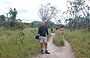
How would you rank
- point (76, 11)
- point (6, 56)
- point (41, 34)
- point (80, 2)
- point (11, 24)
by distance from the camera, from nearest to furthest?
point (6, 56) < point (41, 34) < point (11, 24) < point (80, 2) < point (76, 11)

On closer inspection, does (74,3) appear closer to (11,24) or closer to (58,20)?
(11,24)

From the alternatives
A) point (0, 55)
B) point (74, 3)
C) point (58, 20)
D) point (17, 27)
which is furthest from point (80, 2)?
point (0, 55)

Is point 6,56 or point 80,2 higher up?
point 80,2

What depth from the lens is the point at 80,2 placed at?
45062 mm

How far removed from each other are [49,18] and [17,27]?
136 feet

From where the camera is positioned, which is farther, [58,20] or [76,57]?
[58,20]

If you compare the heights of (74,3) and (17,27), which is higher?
(74,3)

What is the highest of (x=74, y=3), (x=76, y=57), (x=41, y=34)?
(x=74, y=3)

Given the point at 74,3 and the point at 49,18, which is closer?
the point at 74,3

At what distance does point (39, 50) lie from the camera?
11.5 meters

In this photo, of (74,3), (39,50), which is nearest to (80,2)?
(74,3)

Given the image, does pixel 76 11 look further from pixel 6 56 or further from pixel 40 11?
pixel 6 56

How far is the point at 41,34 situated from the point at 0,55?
11.2ft

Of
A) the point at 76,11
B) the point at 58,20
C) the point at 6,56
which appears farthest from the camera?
the point at 58,20
